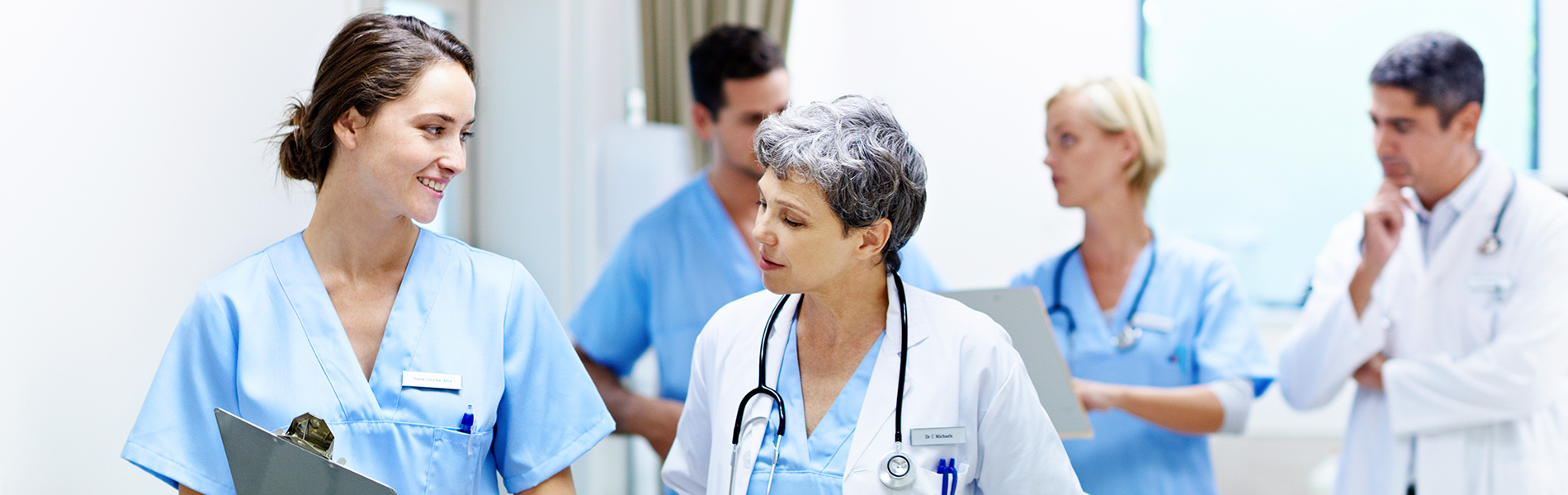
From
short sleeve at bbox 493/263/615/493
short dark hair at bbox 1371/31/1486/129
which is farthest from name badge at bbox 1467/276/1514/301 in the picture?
short sleeve at bbox 493/263/615/493

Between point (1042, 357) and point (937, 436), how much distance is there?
0.53 metres

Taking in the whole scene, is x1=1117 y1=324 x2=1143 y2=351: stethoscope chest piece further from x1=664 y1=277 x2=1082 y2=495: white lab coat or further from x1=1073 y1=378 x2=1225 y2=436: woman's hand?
x1=664 y1=277 x2=1082 y2=495: white lab coat

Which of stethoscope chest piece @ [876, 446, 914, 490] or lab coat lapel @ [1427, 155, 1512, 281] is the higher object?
lab coat lapel @ [1427, 155, 1512, 281]

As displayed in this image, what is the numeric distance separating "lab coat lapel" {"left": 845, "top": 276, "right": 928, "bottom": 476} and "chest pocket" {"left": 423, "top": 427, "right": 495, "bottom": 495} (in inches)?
19.3

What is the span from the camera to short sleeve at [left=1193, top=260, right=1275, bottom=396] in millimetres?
2250

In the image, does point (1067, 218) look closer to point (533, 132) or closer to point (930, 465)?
point (533, 132)

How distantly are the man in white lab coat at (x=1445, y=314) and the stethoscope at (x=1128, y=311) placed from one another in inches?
23.8

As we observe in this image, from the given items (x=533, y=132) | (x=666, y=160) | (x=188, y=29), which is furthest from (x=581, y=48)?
(x=188, y=29)

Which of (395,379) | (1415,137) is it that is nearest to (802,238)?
(395,379)

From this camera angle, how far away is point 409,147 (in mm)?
1281

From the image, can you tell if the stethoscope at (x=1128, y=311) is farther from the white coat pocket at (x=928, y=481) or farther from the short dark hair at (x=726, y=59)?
the white coat pocket at (x=928, y=481)

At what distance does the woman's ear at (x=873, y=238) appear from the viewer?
1312 mm

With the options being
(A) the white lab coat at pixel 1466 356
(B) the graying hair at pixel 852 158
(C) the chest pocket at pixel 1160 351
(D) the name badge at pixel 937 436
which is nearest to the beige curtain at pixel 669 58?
(C) the chest pocket at pixel 1160 351

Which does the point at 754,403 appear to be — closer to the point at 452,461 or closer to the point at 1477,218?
the point at 452,461
